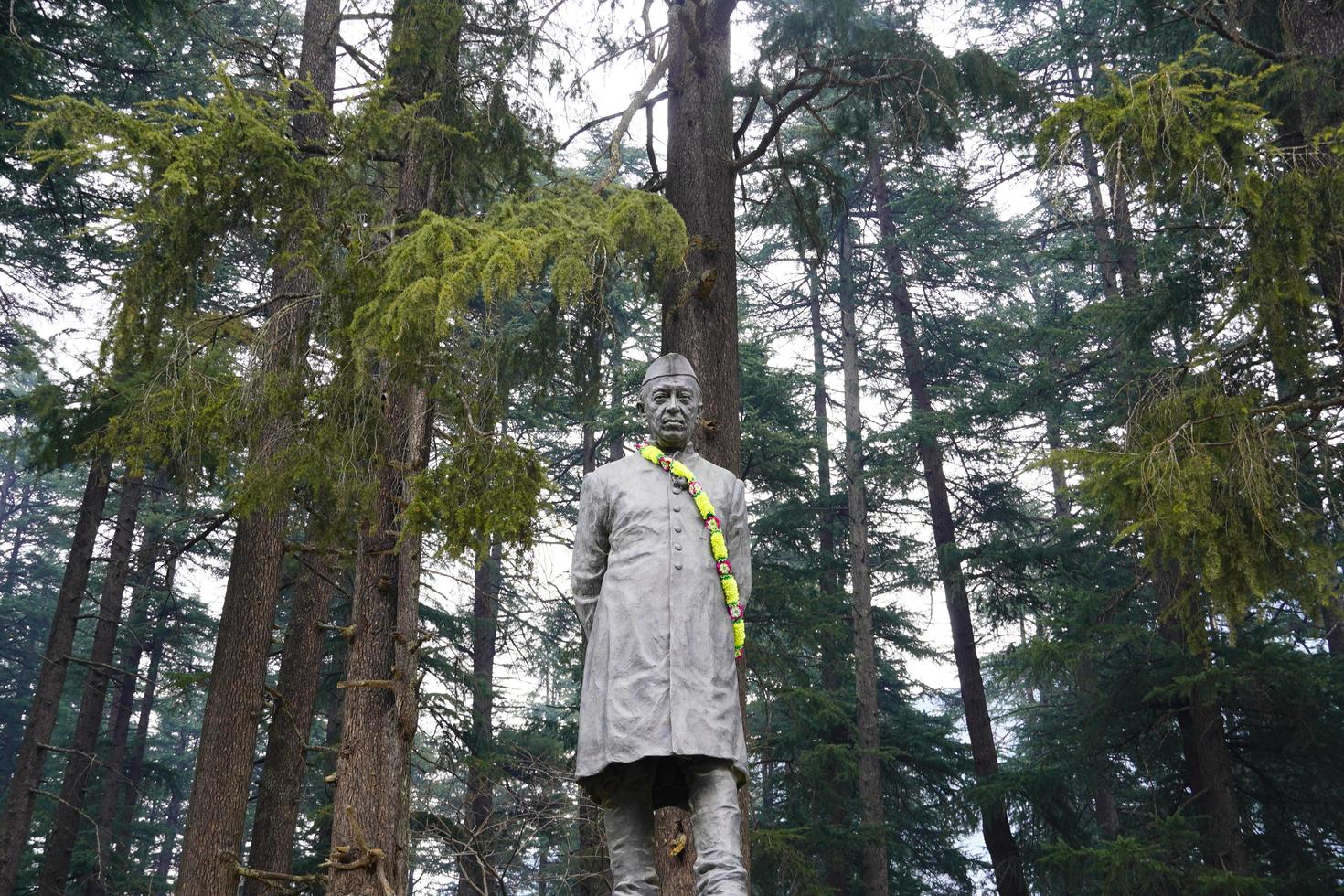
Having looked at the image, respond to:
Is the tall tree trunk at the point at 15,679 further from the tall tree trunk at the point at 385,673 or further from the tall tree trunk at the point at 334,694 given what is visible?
the tall tree trunk at the point at 385,673

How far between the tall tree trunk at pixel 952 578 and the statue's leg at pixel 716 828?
12222 millimetres

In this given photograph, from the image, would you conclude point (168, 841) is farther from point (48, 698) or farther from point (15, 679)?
point (48, 698)

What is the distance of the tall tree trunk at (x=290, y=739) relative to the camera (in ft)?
38.0

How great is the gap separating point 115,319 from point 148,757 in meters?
29.7

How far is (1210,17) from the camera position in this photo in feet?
25.5

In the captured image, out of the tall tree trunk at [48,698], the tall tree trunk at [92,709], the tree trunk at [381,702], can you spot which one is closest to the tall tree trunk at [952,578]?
the tree trunk at [381,702]

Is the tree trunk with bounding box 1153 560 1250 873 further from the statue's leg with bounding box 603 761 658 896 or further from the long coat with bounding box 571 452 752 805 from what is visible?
the statue's leg with bounding box 603 761 658 896

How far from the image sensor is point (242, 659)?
32.6 ft

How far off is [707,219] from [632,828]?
17.1 feet

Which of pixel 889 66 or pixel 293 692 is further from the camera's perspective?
pixel 293 692

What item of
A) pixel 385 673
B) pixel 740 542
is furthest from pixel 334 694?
pixel 740 542

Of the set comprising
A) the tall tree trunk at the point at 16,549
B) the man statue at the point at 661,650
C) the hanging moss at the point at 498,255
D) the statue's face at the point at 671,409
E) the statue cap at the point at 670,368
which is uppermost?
the tall tree trunk at the point at 16,549

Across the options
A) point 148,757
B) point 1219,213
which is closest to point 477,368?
point 1219,213

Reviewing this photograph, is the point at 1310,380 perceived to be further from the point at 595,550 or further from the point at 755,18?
the point at 755,18
